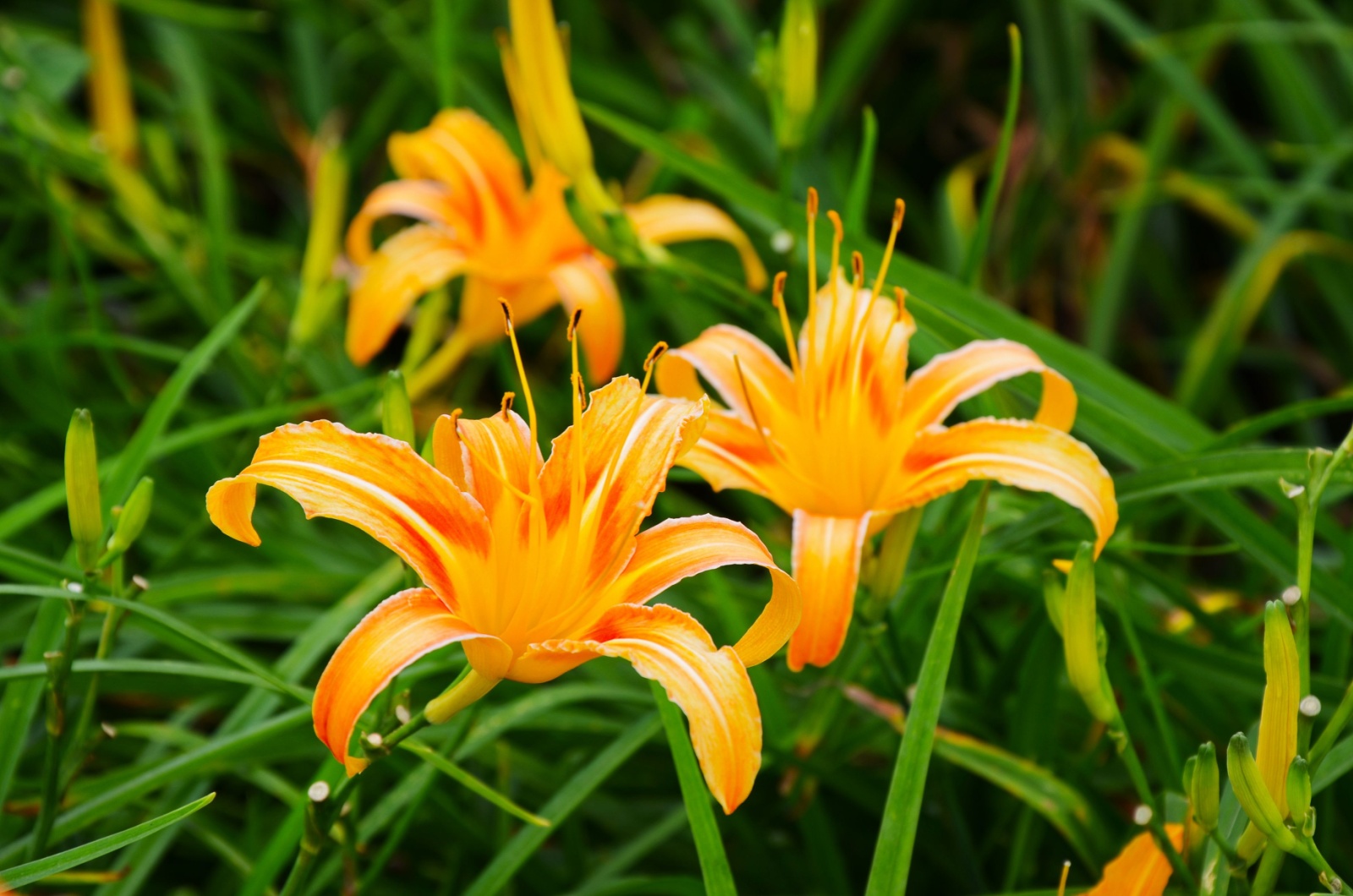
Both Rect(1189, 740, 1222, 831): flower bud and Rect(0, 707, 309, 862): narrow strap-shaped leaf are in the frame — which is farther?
Rect(0, 707, 309, 862): narrow strap-shaped leaf

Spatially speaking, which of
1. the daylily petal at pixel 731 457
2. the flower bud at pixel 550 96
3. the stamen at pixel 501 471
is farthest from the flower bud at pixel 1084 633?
the flower bud at pixel 550 96

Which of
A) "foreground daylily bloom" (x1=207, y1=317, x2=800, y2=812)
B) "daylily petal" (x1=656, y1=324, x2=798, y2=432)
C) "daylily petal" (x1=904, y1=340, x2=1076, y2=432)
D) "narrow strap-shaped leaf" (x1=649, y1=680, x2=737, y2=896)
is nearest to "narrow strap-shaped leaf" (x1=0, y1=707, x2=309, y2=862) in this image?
"foreground daylily bloom" (x1=207, y1=317, x2=800, y2=812)

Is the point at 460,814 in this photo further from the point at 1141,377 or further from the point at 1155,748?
the point at 1141,377

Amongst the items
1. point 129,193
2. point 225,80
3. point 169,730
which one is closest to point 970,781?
point 169,730

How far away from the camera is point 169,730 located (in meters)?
1.09

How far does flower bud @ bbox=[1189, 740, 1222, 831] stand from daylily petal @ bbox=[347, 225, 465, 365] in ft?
2.62

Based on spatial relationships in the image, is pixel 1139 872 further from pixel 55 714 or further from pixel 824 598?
pixel 55 714

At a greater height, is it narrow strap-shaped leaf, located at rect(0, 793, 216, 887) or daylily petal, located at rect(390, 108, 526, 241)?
daylily petal, located at rect(390, 108, 526, 241)

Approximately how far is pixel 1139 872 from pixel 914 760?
7.7 inches

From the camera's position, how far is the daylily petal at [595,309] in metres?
1.20

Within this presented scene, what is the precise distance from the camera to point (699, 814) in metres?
0.78

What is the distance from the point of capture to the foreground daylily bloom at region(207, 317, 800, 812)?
25.4 inches

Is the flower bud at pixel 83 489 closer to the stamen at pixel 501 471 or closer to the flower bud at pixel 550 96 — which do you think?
the stamen at pixel 501 471

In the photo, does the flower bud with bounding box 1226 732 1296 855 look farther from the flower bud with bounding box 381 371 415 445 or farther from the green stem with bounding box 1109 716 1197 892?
the flower bud with bounding box 381 371 415 445
